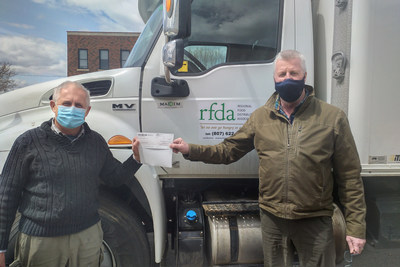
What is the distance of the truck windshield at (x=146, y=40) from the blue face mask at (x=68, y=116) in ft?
2.72

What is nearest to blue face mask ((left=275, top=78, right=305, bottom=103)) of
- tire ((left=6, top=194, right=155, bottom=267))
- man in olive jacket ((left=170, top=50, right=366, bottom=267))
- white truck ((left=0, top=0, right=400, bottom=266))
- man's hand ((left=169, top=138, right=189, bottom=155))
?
man in olive jacket ((left=170, top=50, right=366, bottom=267))

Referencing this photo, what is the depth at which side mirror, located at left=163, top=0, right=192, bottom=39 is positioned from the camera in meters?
1.81

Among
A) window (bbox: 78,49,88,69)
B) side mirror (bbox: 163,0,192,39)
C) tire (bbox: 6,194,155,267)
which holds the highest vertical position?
window (bbox: 78,49,88,69)

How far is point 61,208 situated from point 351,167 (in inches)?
65.5

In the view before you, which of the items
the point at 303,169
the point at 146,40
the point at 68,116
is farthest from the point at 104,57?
the point at 303,169

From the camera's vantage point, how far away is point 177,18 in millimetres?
1816

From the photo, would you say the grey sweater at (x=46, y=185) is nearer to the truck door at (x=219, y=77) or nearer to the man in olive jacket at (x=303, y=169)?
the truck door at (x=219, y=77)

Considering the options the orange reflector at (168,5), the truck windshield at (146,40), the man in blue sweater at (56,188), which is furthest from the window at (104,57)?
the man in blue sweater at (56,188)

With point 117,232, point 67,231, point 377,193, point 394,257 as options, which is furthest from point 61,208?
point 394,257

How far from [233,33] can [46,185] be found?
172 cm

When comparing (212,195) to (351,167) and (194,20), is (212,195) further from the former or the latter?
(194,20)

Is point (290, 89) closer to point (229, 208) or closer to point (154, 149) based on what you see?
point (154, 149)

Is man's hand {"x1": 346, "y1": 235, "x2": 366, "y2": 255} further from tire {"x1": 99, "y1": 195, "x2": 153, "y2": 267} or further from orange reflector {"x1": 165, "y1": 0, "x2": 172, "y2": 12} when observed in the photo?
orange reflector {"x1": 165, "y1": 0, "x2": 172, "y2": 12}

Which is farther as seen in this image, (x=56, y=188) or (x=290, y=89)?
(x=290, y=89)
